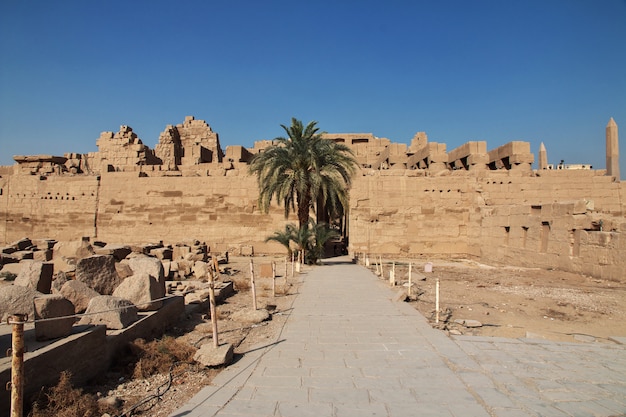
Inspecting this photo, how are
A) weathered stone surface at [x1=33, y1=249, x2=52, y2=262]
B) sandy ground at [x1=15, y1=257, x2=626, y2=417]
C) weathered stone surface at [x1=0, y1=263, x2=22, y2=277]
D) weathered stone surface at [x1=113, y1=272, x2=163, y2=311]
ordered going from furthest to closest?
weathered stone surface at [x1=33, y1=249, x2=52, y2=262]
weathered stone surface at [x1=0, y1=263, x2=22, y2=277]
weathered stone surface at [x1=113, y1=272, x2=163, y2=311]
sandy ground at [x1=15, y1=257, x2=626, y2=417]

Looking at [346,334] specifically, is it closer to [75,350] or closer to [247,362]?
[247,362]

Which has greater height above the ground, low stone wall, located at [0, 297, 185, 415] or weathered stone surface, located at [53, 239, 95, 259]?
weathered stone surface, located at [53, 239, 95, 259]

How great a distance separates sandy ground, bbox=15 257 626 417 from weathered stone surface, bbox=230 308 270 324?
0.09 m

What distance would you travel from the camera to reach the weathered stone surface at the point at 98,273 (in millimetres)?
6320

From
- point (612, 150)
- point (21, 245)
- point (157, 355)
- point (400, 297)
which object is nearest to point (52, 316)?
point (157, 355)

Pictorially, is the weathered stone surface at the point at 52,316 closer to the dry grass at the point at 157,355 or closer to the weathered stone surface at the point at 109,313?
the weathered stone surface at the point at 109,313

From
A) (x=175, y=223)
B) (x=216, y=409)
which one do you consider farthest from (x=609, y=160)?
(x=216, y=409)

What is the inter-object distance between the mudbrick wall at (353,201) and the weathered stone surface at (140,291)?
12.1 m

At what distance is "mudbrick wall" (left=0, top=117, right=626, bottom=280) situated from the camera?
1728cm

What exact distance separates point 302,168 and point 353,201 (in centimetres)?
326

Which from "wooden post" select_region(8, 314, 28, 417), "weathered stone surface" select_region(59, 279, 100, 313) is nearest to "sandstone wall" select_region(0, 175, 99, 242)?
"weathered stone surface" select_region(59, 279, 100, 313)

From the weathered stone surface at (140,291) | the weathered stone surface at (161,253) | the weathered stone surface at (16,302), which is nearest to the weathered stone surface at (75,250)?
the weathered stone surface at (161,253)

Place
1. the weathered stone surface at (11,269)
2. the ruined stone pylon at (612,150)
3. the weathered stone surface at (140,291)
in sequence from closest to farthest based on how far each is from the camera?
the weathered stone surface at (140,291)
the weathered stone surface at (11,269)
the ruined stone pylon at (612,150)

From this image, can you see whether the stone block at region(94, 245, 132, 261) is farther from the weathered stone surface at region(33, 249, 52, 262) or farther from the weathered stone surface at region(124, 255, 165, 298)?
the weathered stone surface at region(124, 255, 165, 298)
